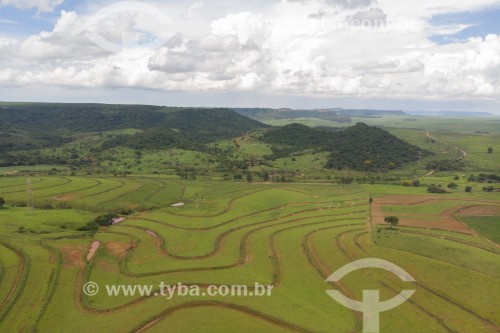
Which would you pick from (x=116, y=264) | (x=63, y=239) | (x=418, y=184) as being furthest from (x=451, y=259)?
(x=418, y=184)

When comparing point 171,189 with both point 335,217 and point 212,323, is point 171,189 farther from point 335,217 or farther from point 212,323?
point 212,323

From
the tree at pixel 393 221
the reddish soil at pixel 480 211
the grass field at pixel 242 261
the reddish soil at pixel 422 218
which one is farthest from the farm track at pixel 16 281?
the reddish soil at pixel 480 211

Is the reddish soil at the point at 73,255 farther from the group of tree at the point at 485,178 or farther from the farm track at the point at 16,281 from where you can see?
the group of tree at the point at 485,178

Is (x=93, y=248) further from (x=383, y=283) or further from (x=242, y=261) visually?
(x=383, y=283)

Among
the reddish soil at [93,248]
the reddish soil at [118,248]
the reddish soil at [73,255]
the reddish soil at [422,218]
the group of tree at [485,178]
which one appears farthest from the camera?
the group of tree at [485,178]

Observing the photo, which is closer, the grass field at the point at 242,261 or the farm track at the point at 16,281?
the grass field at the point at 242,261

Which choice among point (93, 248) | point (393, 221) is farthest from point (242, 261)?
point (393, 221)

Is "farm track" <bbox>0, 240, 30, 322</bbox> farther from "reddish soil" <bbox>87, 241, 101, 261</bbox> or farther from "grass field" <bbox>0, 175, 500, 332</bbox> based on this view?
"reddish soil" <bbox>87, 241, 101, 261</bbox>

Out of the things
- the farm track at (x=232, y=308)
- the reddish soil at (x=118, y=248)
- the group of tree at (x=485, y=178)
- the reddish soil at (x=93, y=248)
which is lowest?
the farm track at (x=232, y=308)
